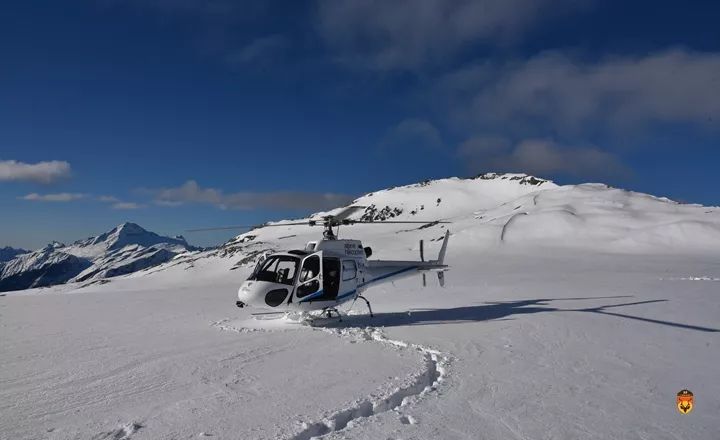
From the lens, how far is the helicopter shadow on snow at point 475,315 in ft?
42.8

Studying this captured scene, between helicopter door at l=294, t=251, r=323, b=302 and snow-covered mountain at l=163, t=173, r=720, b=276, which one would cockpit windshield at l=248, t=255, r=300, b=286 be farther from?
snow-covered mountain at l=163, t=173, r=720, b=276

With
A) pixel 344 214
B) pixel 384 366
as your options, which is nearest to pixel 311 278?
pixel 344 214

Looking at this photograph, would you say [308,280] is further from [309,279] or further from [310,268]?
[310,268]

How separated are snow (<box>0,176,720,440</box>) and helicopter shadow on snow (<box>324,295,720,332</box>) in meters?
0.09

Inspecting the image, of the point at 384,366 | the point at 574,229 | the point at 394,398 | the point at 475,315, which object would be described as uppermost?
the point at 574,229

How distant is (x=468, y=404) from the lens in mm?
6551

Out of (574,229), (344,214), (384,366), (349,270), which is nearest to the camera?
(384,366)

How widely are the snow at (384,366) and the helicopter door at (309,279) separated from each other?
2.79 feet

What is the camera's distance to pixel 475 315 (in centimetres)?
1430

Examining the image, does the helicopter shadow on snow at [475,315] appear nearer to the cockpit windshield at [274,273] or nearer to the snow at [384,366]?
the snow at [384,366]

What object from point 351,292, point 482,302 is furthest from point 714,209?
point 351,292

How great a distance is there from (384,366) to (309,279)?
504 cm

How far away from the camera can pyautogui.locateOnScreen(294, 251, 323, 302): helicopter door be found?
12.8m

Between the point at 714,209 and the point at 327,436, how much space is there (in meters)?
53.8
